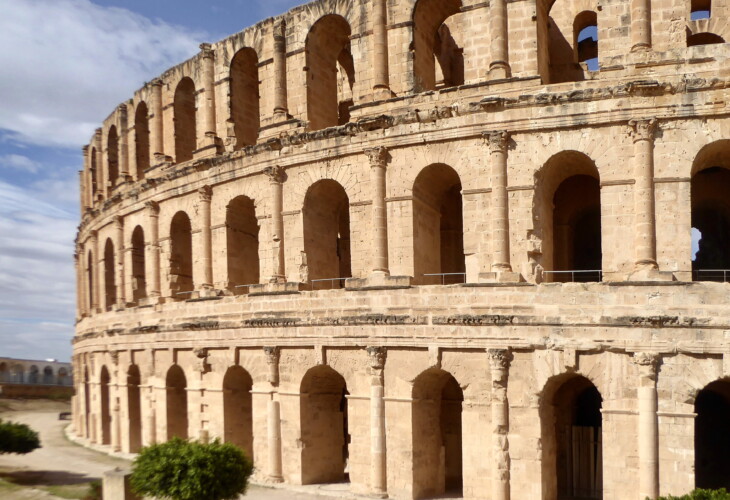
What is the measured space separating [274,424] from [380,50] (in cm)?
1037

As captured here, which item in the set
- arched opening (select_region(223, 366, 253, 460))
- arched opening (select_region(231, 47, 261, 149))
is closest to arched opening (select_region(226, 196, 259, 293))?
arched opening (select_region(231, 47, 261, 149))

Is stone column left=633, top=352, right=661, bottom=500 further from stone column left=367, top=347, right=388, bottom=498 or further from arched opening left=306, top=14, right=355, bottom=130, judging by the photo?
arched opening left=306, top=14, right=355, bottom=130

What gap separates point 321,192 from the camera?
17.9 m

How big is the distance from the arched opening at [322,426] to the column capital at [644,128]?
369 inches

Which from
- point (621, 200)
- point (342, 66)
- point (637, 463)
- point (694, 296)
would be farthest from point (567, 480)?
point (342, 66)

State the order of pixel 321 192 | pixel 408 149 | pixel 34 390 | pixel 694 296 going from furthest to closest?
pixel 34 390 < pixel 321 192 < pixel 408 149 < pixel 694 296

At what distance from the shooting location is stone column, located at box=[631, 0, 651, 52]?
14.1 meters

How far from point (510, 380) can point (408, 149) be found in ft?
19.9

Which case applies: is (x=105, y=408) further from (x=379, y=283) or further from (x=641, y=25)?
(x=641, y=25)

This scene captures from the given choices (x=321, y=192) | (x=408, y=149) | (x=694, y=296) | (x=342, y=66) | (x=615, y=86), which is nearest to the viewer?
(x=694, y=296)

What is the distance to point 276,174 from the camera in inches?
698

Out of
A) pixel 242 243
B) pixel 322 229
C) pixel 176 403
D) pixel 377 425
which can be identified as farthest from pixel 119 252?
pixel 377 425

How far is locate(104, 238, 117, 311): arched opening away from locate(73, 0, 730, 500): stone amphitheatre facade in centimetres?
616

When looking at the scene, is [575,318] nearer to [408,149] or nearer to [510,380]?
[510,380]
